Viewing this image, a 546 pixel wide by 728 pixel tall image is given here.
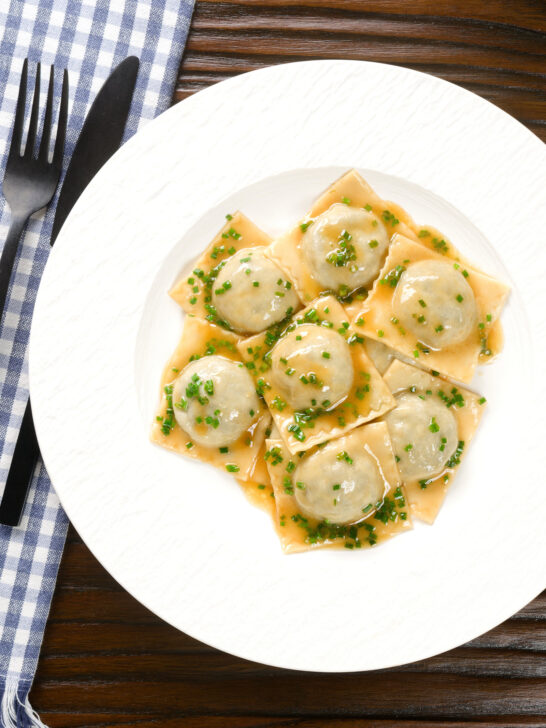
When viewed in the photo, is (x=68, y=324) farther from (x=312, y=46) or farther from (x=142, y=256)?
(x=312, y=46)

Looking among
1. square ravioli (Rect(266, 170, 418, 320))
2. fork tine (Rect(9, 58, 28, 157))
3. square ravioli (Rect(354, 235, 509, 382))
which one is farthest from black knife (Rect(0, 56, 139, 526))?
square ravioli (Rect(354, 235, 509, 382))

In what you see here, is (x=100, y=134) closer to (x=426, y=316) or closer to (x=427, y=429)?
(x=426, y=316)

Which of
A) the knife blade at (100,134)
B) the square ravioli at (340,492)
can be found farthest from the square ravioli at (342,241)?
the knife blade at (100,134)

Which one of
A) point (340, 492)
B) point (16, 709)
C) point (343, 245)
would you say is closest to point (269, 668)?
point (340, 492)

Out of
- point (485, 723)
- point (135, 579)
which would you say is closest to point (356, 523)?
point (135, 579)

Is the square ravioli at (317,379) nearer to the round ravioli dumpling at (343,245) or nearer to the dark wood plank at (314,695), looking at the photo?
the round ravioli dumpling at (343,245)

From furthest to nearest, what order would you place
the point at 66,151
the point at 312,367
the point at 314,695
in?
the point at 314,695
the point at 66,151
the point at 312,367

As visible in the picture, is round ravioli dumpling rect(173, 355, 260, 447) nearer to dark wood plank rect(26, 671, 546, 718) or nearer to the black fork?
the black fork
